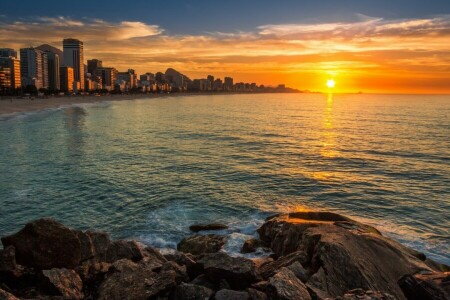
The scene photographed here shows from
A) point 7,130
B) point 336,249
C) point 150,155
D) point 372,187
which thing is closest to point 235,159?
point 150,155

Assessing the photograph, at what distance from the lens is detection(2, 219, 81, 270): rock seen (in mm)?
12203

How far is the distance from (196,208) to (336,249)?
1339cm

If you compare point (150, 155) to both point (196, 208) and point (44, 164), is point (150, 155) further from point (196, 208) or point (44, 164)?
point (196, 208)

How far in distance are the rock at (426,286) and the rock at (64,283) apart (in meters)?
9.69

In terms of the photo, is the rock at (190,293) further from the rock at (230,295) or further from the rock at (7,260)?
the rock at (7,260)

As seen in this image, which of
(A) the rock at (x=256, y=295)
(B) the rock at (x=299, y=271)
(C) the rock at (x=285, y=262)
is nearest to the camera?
(A) the rock at (x=256, y=295)

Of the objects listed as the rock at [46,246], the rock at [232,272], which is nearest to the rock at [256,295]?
the rock at [232,272]

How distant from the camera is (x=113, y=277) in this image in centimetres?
1123

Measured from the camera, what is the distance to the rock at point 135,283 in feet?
34.5

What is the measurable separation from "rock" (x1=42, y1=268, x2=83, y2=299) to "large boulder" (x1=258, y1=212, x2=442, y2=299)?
6.58 meters

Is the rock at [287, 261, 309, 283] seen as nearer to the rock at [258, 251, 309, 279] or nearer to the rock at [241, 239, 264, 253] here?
the rock at [258, 251, 309, 279]

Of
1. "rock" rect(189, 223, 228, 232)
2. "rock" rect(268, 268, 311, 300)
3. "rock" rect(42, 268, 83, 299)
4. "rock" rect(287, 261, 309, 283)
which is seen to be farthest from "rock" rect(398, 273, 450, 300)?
"rock" rect(189, 223, 228, 232)

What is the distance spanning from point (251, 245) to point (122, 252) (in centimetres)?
622

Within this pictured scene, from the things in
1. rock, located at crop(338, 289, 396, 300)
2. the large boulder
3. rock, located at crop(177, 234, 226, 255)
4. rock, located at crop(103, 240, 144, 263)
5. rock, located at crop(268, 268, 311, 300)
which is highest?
rock, located at crop(338, 289, 396, 300)
